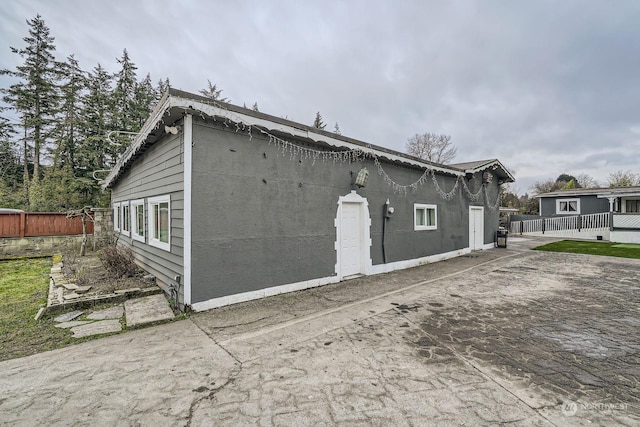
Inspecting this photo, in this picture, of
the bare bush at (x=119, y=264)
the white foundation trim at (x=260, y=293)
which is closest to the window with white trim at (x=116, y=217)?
the bare bush at (x=119, y=264)

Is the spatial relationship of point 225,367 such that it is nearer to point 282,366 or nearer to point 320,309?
point 282,366

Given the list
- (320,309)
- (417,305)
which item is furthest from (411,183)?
(320,309)

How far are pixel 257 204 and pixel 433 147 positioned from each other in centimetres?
2905

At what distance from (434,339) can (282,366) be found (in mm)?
1992

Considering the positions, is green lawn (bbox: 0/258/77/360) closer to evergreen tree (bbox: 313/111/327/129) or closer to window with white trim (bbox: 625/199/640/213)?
evergreen tree (bbox: 313/111/327/129)

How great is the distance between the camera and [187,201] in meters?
4.26

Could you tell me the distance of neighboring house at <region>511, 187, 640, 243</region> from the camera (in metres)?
14.7

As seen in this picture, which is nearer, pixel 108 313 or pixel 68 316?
pixel 68 316

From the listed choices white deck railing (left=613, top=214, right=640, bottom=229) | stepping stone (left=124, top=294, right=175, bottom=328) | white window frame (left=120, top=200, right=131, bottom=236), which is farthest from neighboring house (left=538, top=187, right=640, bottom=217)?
white window frame (left=120, top=200, right=131, bottom=236)

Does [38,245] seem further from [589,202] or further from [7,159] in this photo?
[589,202]

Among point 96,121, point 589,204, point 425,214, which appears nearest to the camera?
point 425,214

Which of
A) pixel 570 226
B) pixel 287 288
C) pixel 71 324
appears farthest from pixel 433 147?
pixel 71 324

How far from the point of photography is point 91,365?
2789 mm

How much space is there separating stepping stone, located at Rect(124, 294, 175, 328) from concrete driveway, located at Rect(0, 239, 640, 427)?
0.25 m
